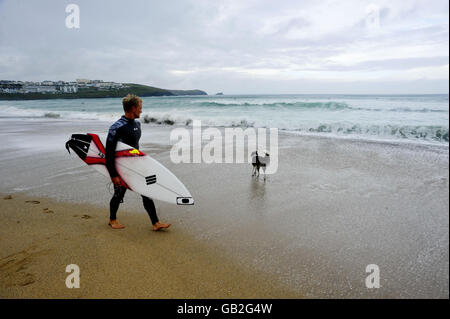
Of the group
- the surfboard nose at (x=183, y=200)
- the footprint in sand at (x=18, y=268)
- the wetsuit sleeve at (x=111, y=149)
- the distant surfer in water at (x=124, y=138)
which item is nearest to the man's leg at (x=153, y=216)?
the distant surfer in water at (x=124, y=138)

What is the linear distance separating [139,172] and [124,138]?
0.53 m

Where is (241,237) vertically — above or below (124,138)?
below

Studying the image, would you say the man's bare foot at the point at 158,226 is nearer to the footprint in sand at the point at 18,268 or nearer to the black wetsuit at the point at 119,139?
the black wetsuit at the point at 119,139

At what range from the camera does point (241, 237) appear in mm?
3086

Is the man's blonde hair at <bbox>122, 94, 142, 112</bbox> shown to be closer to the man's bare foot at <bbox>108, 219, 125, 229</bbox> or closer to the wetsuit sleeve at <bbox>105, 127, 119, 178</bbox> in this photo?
the wetsuit sleeve at <bbox>105, 127, 119, 178</bbox>

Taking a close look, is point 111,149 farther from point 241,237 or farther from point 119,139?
point 241,237

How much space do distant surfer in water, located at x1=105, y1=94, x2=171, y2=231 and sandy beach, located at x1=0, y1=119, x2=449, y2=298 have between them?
229mm

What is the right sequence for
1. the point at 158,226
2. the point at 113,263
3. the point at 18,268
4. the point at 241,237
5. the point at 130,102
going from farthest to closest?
the point at 158,226 → the point at 241,237 → the point at 130,102 → the point at 113,263 → the point at 18,268

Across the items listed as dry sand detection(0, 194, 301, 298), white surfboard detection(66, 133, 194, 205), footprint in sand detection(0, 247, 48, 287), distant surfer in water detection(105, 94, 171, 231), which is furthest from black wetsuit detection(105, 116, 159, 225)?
footprint in sand detection(0, 247, 48, 287)

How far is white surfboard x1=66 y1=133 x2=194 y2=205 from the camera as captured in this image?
11.1 feet

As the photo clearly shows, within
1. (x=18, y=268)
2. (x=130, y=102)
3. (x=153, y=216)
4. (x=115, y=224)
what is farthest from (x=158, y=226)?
(x=130, y=102)

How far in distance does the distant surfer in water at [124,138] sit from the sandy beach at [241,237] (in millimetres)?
229

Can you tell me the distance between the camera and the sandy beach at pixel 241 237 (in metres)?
2.25

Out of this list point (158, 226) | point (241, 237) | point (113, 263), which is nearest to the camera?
point (113, 263)
